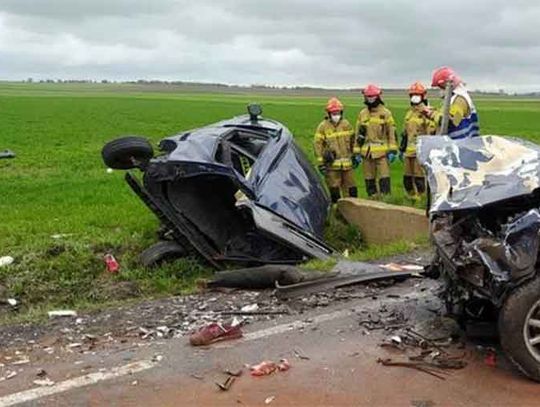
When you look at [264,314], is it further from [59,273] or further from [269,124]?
[269,124]

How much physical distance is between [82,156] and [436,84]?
13.9 metres

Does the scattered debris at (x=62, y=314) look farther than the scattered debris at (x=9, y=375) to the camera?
Yes

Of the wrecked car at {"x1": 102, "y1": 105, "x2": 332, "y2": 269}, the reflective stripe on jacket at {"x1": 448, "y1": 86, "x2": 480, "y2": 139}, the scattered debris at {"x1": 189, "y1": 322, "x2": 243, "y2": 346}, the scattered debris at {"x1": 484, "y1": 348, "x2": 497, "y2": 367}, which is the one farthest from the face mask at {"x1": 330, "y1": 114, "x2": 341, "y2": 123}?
the scattered debris at {"x1": 484, "y1": 348, "x2": 497, "y2": 367}

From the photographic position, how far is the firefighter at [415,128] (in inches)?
436

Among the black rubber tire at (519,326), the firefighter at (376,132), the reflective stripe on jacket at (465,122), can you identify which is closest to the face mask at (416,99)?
the firefighter at (376,132)

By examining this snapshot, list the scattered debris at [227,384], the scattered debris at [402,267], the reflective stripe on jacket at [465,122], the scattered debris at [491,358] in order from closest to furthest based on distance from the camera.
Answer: the scattered debris at [227,384], the scattered debris at [491,358], the scattered debris at [402,267], the reflective stripe on jacket at [465,122]

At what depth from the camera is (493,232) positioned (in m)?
4.50

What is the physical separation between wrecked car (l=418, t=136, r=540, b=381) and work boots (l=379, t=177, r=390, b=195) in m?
6.24

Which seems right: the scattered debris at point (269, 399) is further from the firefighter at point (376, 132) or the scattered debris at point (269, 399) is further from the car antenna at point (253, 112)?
the firefighter at point (376, 132)

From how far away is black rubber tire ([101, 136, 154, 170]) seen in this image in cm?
737

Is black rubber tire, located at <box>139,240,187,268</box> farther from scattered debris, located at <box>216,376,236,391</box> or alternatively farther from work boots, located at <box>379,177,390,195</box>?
work boots, located at <box>379,177,390,195</box>

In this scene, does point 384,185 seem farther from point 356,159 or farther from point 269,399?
point 269,399

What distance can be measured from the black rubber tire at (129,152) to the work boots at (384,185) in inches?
188

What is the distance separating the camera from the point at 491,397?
408 cm
